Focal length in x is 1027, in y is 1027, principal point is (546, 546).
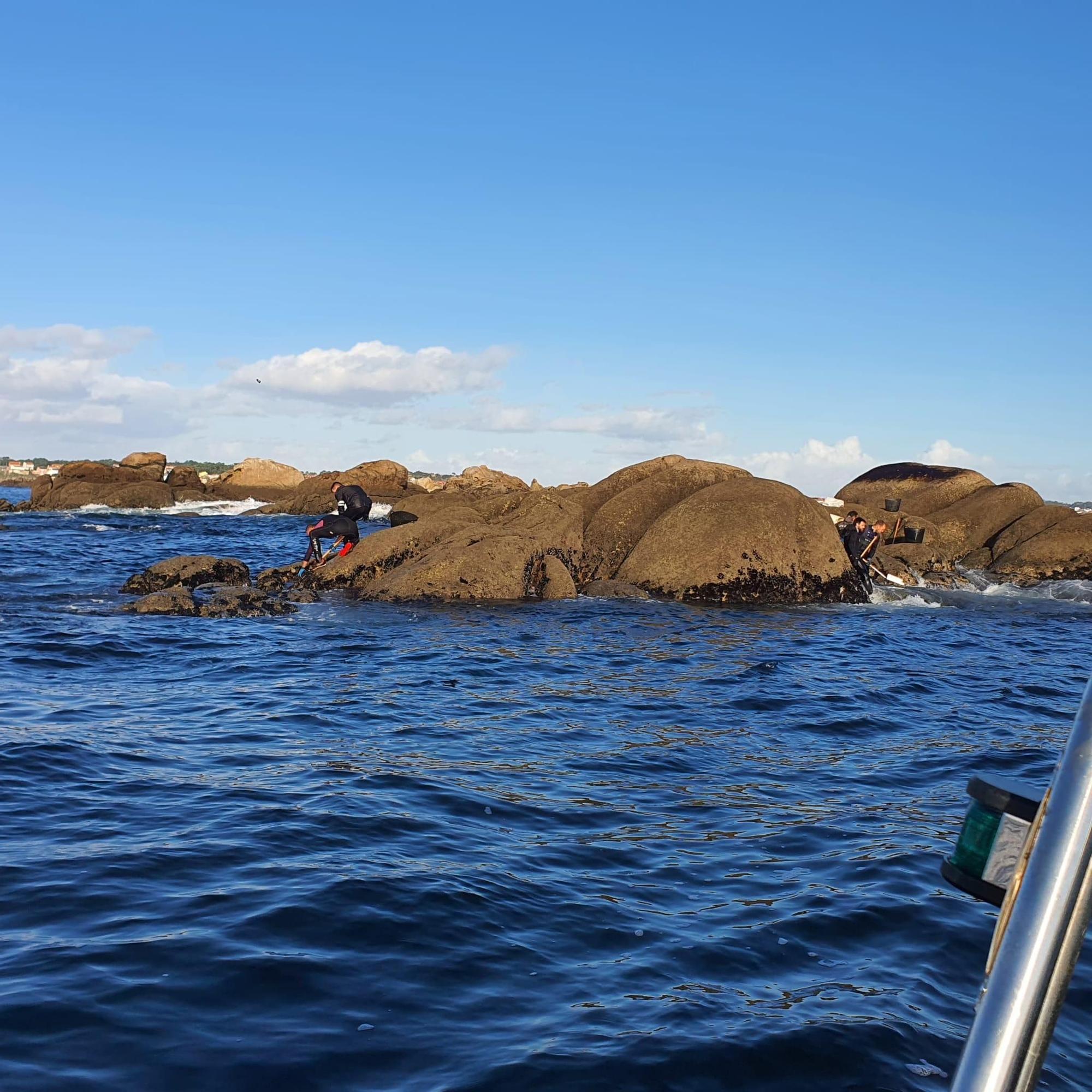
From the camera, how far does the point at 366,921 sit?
16.4 ft

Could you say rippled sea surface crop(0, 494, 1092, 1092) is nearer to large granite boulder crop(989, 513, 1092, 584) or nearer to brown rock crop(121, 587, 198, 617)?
brown rock crop(121, 587, 198, 617)

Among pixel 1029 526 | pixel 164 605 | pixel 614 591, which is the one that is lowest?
pixel 164 605

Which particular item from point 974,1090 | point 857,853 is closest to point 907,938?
point 857,853

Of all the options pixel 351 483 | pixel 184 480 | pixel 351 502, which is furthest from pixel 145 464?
pixel 351 502

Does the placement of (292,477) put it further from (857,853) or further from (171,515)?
(857,853)

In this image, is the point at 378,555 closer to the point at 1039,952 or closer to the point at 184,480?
the point at 1039,952

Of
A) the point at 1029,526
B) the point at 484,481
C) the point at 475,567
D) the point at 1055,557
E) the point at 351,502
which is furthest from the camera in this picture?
the point at 484,481

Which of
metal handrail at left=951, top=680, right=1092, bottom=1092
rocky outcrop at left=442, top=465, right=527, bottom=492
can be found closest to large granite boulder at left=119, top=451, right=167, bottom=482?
rocky outcrop at left=442, top=465, right=527, bottom=492

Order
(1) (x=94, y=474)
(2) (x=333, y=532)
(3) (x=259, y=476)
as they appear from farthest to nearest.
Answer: (3) (x=259, y=476)
(1) (x=94, y=474)
(2) (x=333, y=532)

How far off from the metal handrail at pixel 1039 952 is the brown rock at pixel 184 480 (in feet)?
198

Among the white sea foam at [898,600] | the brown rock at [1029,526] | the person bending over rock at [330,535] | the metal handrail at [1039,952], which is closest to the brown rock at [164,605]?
the person bending over rock at [330,535]

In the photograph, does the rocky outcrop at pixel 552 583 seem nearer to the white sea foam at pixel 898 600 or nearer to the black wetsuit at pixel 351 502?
the black wetsuit at pixel 351 502

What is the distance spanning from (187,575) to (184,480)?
4377 centimetres

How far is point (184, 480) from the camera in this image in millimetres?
59438
